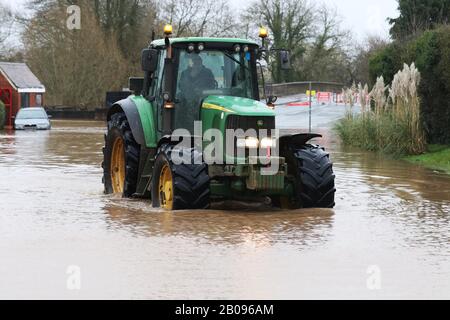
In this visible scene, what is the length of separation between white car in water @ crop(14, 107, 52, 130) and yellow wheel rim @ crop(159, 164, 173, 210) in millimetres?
32689

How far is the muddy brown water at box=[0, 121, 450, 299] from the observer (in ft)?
28.2

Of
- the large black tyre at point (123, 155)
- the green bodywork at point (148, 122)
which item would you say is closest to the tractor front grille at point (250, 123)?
the green bodywork at point (148, 122)

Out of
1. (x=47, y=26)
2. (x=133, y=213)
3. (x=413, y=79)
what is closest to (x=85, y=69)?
(x=47, y=26)

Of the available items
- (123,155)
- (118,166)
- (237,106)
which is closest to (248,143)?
(237,106)

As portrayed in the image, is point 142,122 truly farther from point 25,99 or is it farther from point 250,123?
point 25,99

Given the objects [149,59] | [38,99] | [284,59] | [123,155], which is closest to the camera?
[149,59]

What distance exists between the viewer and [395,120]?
2700cm

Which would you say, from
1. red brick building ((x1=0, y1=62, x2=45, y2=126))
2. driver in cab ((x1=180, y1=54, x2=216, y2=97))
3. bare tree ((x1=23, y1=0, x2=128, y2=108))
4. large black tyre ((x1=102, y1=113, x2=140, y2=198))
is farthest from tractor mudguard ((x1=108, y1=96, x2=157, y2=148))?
bare tree ((x1=23, y1=0, x2=128, y2=108))

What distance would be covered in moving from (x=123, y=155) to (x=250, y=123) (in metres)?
3.48

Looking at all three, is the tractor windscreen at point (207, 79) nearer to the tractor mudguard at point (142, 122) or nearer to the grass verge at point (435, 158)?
the tractor mudguard at point (142, 122)

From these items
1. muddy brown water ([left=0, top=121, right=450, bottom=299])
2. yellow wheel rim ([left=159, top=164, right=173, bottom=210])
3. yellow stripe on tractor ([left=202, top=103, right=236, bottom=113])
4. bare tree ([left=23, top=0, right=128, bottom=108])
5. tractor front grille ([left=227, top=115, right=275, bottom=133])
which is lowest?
muddy brown water ([left=0, top=121, right=450, bottom=299])

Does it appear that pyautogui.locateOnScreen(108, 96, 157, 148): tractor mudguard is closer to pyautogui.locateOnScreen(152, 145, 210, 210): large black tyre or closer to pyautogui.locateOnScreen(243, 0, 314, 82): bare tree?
pyautogui.locateOnScreen(152, 145, 210, 210): large black tyre

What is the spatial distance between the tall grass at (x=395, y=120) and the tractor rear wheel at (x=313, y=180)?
475 inches

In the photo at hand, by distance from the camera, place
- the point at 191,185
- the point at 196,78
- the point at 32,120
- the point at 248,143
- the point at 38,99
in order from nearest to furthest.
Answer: the point at 191,185 < the point at 248,143 < the point at 196,78 < the point at 32,120 < the point at 38,99
